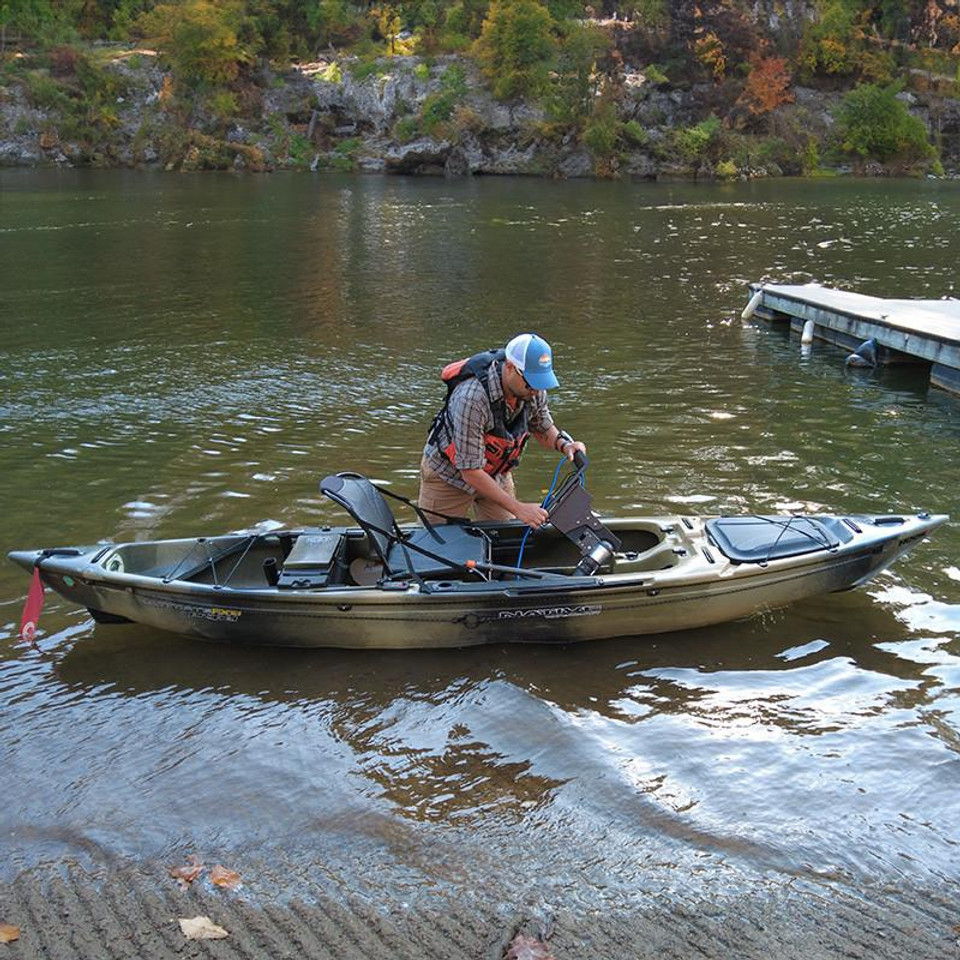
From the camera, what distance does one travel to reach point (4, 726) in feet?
24.2

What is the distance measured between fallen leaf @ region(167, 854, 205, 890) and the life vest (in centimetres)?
366

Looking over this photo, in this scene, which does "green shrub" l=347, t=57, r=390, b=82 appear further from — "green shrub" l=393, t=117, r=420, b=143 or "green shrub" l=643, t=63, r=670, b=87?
"green shrub" l=643, t=63, r=670, b=87

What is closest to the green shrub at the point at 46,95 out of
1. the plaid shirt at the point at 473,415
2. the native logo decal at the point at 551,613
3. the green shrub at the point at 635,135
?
the green shrub at the point at 635,135

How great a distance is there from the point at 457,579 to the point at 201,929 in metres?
3.68

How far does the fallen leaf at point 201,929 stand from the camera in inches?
201

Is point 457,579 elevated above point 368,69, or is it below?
below

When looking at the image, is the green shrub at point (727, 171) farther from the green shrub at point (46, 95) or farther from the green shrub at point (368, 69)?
the green shrub at point (46, 95)

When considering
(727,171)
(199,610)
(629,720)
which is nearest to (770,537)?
(629,720)

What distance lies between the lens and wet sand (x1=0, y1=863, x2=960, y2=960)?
502 cm

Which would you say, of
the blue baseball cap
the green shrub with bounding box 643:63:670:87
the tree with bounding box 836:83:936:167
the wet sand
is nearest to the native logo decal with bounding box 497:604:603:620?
the blue baseball cap

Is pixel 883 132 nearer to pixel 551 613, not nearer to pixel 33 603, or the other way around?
pixel 551 613

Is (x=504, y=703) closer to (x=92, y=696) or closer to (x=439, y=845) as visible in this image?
(x=439, y=845)

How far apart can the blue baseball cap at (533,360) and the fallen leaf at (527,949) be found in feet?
13.0

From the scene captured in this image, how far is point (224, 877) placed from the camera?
222 inches
